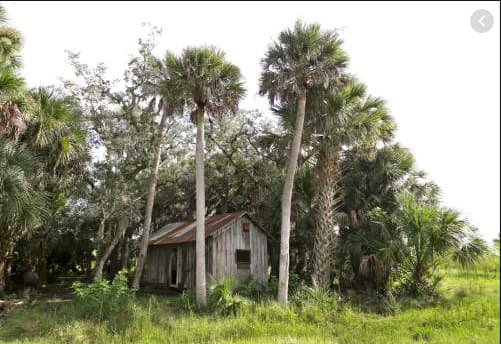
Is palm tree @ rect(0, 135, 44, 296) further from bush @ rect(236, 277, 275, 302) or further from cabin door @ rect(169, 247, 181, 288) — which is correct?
bush @ rect(236, 277, 275, 302)

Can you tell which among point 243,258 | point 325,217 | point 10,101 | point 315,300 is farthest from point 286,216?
point 10,101

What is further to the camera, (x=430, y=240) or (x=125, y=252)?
(x=125, y=252)

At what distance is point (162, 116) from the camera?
1983 cm

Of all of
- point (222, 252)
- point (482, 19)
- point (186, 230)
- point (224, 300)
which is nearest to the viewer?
point (482, 19)

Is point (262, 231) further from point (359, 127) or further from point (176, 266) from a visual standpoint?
point (359, 127)

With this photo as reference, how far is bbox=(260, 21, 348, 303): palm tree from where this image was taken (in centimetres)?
1534

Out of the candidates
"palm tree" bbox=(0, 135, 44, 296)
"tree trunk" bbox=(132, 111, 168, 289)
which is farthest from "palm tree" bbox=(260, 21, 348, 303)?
"palm tree" bbox=(0, 135, 44, 296)

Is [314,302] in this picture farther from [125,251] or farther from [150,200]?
[125,251]

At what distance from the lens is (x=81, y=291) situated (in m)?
13.3

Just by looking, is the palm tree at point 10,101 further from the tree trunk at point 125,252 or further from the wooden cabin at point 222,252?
the tree trunk at point 125,252

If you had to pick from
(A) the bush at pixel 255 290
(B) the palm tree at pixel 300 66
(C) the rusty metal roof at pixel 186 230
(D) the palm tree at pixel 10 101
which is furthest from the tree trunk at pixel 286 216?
(D) the palm tree at pixel 10 101

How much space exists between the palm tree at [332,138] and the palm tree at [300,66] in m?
1.01

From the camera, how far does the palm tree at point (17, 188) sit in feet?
40.3

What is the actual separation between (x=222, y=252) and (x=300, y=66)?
8.92 meters
